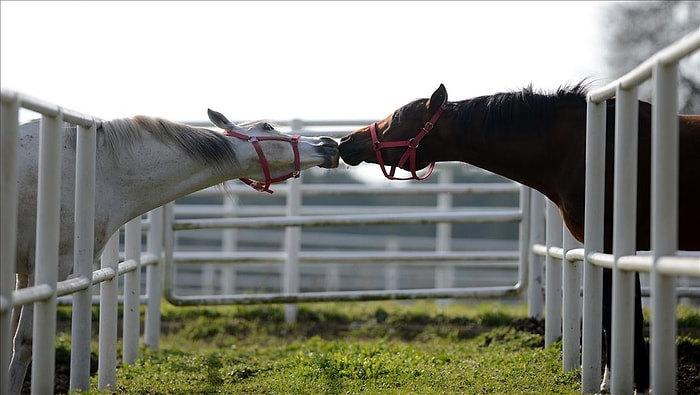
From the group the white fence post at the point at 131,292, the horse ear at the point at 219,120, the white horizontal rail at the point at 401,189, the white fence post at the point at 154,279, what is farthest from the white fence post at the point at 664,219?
the white horizontal rail at the point at 401,189

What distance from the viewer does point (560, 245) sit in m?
5.36

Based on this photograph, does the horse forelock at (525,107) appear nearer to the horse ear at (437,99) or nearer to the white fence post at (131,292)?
the horse ear at (437,99)

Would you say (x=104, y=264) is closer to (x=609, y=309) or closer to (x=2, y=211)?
(x=2, y=211)

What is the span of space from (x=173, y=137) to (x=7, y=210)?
70.0 inches

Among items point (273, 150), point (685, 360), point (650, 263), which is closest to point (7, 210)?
point (650, 263)

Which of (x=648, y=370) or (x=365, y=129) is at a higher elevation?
(x=365, y=129)

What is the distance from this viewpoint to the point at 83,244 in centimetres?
392

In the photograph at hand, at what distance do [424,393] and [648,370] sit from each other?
39.3 inches

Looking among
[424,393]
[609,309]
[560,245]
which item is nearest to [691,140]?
[609,309]

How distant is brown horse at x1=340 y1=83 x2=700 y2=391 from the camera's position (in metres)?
4.18

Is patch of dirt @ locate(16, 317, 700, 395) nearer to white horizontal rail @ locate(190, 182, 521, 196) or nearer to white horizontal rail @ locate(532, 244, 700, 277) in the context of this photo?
white horizontal rail @ locate(532, 244, 700, 277)

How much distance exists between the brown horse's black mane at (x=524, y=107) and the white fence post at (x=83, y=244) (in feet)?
6.77

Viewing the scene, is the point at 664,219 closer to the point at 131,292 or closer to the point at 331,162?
the point at 331,162

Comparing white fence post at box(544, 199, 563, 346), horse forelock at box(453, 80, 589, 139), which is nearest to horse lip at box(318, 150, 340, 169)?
horse forelock at box(453, 80, 589, 139)
